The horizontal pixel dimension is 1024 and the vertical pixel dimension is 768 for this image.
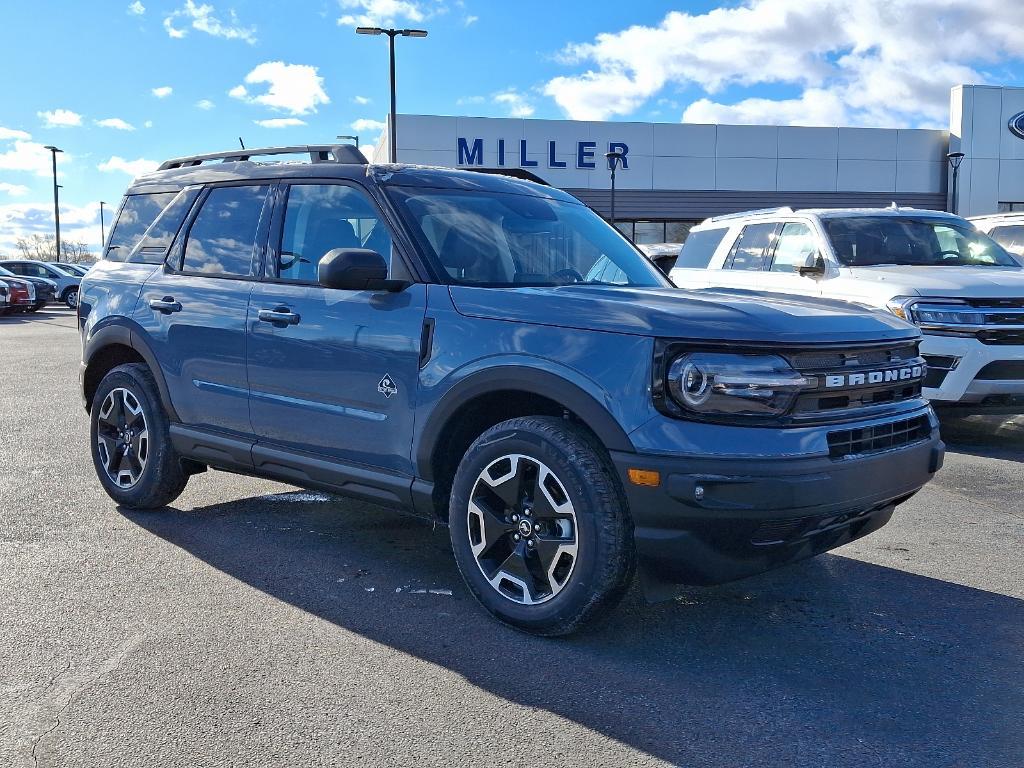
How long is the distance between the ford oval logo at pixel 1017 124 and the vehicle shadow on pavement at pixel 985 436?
2833 centimetres

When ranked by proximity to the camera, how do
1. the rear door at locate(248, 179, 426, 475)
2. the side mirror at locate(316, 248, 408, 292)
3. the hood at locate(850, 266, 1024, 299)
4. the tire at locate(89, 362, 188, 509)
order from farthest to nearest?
the hood at locate(850, 266, 1024, 299)
the tire at locate(89, 362, 188, 509)
the rear door at locate(248, 179, 426, 475)
the side mirror at locate(316, 248, 408, 292)

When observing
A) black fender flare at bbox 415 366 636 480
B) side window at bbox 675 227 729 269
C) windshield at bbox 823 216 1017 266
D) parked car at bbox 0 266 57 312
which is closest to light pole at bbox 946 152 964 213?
side window at bbox 675 227 729 269

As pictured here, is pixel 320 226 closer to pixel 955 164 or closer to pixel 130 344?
pixel 130 344

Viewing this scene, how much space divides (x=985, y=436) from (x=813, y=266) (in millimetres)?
2045

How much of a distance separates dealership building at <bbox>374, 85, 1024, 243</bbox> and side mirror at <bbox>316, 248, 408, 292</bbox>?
2750cm

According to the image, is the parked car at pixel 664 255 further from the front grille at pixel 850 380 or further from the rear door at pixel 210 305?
the front grille at pixel 850 380

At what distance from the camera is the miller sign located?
30.5 meters

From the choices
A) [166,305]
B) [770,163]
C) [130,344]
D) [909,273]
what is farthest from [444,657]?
[770,163]

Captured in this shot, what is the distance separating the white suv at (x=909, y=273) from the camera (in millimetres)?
6910

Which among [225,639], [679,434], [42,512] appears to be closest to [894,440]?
[679,434]

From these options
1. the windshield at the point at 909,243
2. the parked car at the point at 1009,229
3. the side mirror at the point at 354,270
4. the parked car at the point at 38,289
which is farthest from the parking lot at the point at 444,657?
the parked car at the point at 38,289

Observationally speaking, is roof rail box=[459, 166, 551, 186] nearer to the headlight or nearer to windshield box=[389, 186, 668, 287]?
windshield box=[389, 186, 668, 287]

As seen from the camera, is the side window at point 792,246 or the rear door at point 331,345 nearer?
the rear door at point 331,345

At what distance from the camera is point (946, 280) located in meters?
7.21
